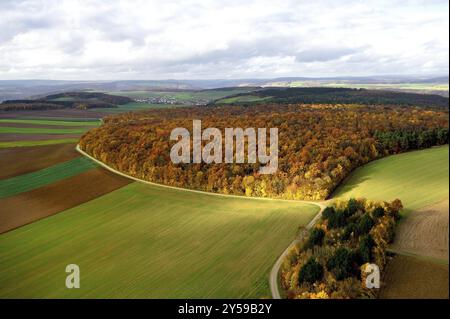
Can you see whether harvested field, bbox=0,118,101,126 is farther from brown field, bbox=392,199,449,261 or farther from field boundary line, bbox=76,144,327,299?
brown field, bbox=392,199,449,261

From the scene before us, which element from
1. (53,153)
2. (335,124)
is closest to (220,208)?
(335,124)

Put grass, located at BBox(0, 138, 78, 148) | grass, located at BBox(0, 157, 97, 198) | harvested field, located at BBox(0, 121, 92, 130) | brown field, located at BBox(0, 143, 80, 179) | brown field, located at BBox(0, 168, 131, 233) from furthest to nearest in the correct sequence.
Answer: harvested field, located at BBox(0, 121, 92, 130) → grass, located at BBox(0, 138, 78, 148) → brown field, located at BBox(0, 143, 80, 179) → grass, located at BBox(0, 157, 97, 198) → brown field, located at BBox(0, 168, 131, 233)

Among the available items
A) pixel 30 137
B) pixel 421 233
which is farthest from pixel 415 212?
pixel 30 137
